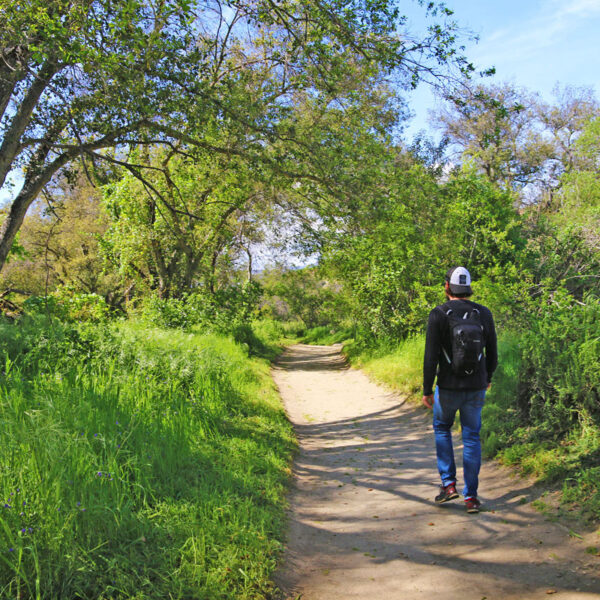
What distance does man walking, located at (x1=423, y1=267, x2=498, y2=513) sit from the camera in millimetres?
4391

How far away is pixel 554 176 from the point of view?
33906 millimetres

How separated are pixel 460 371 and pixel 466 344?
260mm

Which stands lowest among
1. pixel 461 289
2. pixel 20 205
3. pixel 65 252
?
pixel 461 289

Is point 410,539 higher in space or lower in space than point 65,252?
lower

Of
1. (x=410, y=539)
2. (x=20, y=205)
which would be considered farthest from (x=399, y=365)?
(x=20, y=205)

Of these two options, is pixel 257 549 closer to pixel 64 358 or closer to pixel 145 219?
pixel 64 358

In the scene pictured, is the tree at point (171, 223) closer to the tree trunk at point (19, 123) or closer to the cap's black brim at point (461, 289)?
the tree trunk at point (19, 123)

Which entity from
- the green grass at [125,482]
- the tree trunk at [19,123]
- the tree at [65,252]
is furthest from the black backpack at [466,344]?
the tree at [65,252]

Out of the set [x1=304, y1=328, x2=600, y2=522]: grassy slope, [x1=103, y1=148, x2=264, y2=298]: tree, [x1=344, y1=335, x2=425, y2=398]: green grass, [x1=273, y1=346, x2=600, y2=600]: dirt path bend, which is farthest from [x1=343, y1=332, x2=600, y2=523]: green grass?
[x1=103, y1=148, x2=264, y2=298]: tree

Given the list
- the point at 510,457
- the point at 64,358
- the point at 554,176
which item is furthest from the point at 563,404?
the point at 554,176

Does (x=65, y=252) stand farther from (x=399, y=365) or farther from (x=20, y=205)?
(x=399, y=365)

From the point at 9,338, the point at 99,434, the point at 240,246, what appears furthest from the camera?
the point at 240,246

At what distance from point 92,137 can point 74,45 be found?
3309mm

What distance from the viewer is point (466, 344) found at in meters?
4.36
